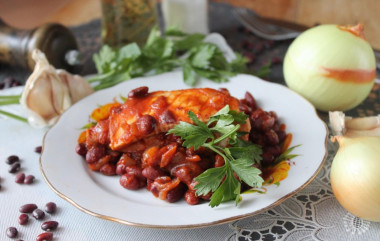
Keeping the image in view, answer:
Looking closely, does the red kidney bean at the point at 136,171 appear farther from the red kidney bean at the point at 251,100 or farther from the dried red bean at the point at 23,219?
the red kidney bean at the point at 251,100

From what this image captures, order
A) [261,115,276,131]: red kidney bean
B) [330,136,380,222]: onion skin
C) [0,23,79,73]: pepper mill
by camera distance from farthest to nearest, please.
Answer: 1. [0,23,79,73]: pepper mill
2. [261,115,276,131]: red kidney bean
3. [330,136,380,222]: onion skin

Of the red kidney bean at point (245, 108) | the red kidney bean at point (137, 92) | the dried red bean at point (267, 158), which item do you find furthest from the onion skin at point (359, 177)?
the red kidney bean at point (137, 92)

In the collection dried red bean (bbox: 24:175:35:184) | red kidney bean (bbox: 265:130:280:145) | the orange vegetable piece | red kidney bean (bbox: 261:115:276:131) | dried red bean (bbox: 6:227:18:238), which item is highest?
red kidney bean (bbox: 261:115:276:131)

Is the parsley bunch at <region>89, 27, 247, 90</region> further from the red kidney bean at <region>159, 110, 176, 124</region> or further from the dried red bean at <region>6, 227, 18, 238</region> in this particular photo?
the dried red bean at <region>6, 227, 18, 238</region>

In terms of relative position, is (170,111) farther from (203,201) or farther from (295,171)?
(295,171)

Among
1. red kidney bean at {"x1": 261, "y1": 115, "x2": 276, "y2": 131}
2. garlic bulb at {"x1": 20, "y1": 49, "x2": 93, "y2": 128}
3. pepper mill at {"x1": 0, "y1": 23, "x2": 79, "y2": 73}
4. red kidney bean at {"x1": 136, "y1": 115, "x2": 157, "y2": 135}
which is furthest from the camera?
pepper mill at {"x1": 0, "y1": 23, "x2": 79, "y2": 73}

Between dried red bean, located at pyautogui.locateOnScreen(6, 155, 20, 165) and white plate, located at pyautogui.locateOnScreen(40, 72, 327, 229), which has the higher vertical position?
white plate, located at pyautogui.locateOnScreen(40, 72, 327, 229)

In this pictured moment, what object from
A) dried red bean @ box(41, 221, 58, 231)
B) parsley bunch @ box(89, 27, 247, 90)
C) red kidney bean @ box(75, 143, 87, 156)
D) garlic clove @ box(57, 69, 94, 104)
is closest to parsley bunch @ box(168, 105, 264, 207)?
red kidney bean @ box(75, 143, 87, 156)
